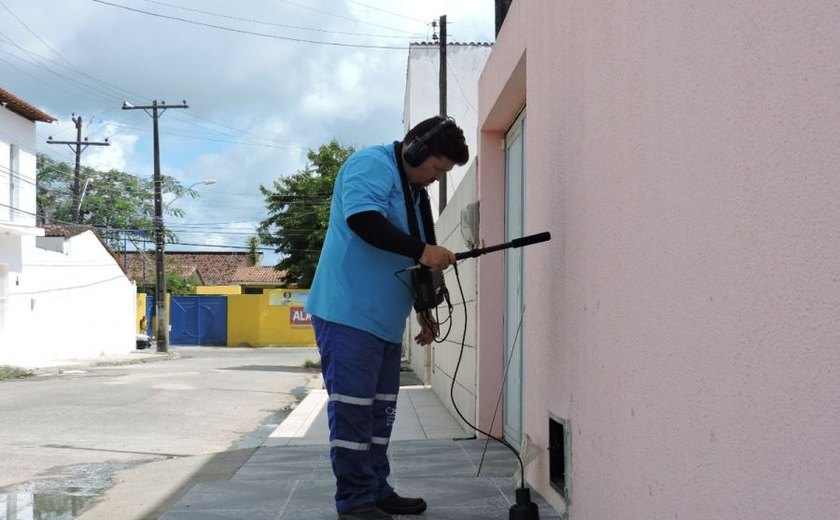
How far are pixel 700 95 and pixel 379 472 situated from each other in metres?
2.60

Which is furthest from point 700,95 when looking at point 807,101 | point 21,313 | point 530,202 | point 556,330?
point 21,313

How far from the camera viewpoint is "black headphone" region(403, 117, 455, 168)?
3.84 meters

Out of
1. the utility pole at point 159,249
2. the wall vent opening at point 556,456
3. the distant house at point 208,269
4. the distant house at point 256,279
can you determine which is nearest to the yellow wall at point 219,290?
the distant house at point 256,279

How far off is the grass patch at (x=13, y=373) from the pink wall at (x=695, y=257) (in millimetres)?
18196

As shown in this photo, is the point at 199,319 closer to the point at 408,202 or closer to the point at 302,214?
the point at 302,214

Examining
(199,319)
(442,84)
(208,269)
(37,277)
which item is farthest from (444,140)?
(208,269)

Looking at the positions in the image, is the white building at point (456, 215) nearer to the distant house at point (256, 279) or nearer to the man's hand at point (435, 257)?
the man's hand at point (435, 257)

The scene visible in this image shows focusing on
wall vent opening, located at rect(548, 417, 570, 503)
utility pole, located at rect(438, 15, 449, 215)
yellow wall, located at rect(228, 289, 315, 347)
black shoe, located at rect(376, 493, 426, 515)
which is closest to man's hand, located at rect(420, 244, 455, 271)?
wall vent opening, located at rect(548, 417, 570, 503)

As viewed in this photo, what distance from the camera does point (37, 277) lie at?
26.1 m

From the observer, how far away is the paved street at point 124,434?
5.77 metres

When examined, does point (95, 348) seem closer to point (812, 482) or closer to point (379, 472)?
point (379, 472)

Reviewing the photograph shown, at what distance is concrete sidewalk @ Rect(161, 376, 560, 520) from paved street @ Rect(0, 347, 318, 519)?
0.49 meters

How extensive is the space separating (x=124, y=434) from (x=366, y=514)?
603 centimetres

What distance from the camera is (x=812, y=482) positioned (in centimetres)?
Result: 152
